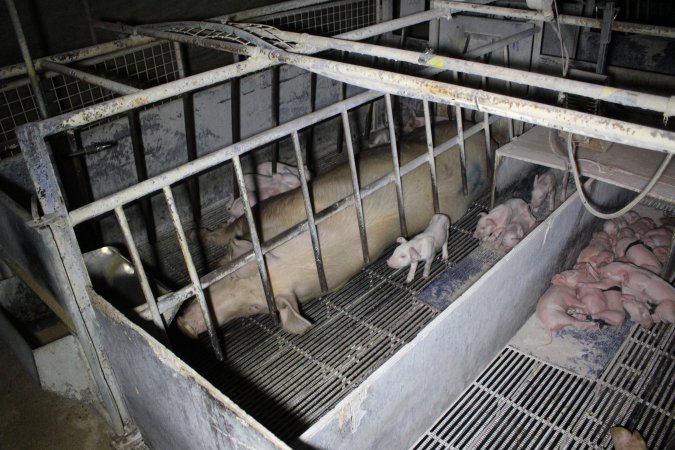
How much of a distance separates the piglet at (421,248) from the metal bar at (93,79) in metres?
1.96

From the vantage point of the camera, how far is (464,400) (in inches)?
125

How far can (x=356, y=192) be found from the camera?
143 inches

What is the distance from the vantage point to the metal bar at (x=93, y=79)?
9.99 ft

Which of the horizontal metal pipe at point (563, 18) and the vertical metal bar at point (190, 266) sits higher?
the horizontal metal pipe at point (563, 18)

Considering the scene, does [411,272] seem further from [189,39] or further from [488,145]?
[189,39]

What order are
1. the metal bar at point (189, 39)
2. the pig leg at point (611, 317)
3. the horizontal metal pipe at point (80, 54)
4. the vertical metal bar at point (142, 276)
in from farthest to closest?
the pig leg at point (611, 317) < the horizontal metal pipe at point (80, 54) < the metal bar at point (189, 39) < the vertical metal bar at point (142, 276)

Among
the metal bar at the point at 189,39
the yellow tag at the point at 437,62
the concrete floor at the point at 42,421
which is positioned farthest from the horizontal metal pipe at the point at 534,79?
the concrete floor at the point at 42,421

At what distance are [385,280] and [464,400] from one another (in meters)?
1.07

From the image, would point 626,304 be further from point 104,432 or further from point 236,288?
point 104,432

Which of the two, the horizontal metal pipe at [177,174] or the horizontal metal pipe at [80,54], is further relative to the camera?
the horizontal metal pipe at [80,54]

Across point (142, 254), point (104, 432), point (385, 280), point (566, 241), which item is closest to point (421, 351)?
point (385, 280)

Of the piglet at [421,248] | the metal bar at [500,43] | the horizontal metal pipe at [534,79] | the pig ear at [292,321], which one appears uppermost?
the horizontal metal pipe at [534,79]

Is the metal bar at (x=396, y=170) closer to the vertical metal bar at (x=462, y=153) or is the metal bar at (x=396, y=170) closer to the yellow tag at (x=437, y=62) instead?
the vertical metal bar at (x=462, y=153)

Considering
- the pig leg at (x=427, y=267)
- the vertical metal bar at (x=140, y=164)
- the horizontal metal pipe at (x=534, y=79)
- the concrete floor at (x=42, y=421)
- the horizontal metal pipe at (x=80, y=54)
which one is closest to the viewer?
the horizontal metal pipe at (x=534, y=79)
